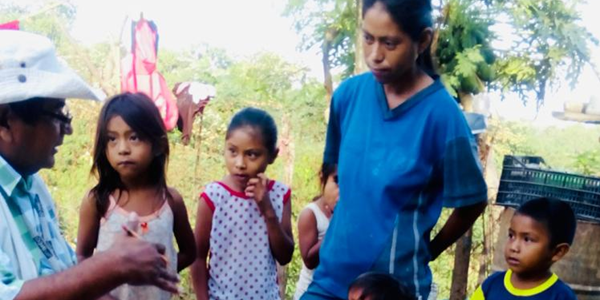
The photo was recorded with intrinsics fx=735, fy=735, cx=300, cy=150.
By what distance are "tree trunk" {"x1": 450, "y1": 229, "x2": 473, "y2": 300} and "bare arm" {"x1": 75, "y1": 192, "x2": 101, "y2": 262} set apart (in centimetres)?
375

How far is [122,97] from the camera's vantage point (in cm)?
302

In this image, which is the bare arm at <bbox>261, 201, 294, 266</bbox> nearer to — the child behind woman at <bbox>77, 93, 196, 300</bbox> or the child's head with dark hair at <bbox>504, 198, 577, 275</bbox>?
the child behind woman at <bbox>77, 93, 196, 300</bbox>

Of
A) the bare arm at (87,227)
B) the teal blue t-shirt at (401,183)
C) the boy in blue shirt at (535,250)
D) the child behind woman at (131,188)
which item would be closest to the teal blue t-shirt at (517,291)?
the boy in blue shirt at (535,250)

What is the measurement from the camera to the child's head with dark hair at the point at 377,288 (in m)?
2.35

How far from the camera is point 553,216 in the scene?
130 inches

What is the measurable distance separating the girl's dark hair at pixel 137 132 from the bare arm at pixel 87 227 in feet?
0.09

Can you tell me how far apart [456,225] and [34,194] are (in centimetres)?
133

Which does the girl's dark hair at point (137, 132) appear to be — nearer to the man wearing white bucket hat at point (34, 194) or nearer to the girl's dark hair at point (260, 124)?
the girl's dark hair at point (260, 124)

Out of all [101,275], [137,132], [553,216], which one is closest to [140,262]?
[101,275]

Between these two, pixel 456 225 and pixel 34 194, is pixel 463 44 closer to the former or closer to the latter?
pixel 456 225

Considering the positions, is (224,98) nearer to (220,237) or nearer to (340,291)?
(220,237)

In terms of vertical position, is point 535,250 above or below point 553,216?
below

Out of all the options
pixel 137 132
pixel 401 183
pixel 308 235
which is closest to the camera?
pixel 401 183

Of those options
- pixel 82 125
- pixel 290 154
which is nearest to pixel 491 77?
pixel 290 154
